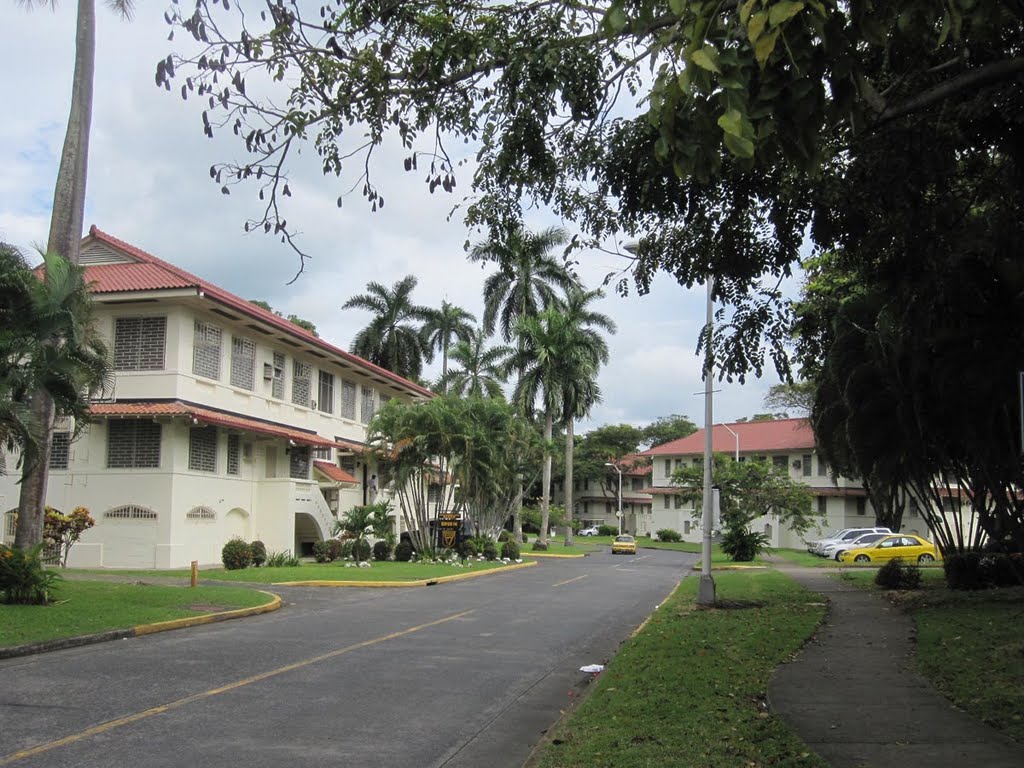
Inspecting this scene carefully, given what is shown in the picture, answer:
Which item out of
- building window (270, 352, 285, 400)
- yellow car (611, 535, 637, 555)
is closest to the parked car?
yellow car (611, 535, 637, 555)

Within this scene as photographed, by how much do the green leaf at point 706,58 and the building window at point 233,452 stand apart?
28.4 metres

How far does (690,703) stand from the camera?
27.6 feet

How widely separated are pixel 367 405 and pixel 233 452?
13532mm

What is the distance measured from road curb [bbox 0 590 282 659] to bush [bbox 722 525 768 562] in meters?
22.9

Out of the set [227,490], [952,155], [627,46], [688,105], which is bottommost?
[227,490]

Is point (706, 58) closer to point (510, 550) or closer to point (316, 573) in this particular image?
point (316, 573)

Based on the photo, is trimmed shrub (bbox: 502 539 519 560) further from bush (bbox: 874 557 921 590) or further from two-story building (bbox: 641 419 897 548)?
two-story building (bbox: 641 419 897 548)

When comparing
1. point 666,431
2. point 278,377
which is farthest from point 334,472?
point 666,431

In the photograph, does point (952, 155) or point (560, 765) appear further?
point (952, 155)

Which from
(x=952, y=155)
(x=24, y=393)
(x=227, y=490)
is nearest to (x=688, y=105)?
(x=952, y=155)

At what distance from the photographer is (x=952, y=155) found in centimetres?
1119

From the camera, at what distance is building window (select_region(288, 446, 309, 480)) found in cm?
3516

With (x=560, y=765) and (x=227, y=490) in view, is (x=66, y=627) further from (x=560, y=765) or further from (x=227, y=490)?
(x=227, y=490)

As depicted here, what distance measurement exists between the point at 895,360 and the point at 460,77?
1013 cm
